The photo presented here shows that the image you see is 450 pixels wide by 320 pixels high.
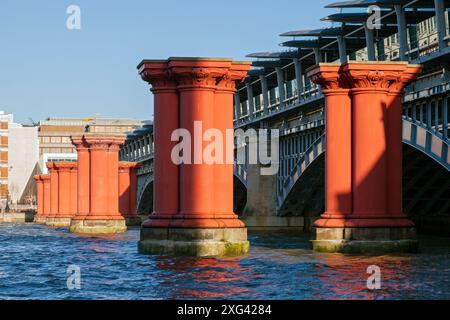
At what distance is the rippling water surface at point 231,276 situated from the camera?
32.8 m

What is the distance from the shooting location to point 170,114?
4941 centimetres

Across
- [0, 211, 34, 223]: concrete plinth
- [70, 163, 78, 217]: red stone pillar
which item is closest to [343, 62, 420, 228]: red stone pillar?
[70, 163, 78, 217]: red stone pillar

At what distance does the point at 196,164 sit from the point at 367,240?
8410 millimetres

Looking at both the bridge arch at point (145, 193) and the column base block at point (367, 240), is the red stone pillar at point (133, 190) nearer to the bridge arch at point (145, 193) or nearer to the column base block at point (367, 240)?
the bridge arch at point (145, 193)

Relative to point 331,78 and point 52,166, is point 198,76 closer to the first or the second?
point 331,78

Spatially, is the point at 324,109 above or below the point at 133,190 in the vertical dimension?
above

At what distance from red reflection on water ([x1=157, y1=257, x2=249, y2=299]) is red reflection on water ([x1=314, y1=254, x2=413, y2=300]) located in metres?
2.83

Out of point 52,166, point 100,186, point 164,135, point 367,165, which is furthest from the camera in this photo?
point 52,166

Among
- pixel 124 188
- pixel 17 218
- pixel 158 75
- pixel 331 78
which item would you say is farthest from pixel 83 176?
pixel 17 218

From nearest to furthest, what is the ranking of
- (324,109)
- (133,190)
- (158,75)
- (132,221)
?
1. (158,75)
2. (324,109)
3. (132,221)
4. (133,190)

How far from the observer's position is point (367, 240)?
48.8m

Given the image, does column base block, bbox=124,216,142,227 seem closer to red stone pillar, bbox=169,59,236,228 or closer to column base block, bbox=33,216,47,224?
column base block, bbox=33,216,47,224
